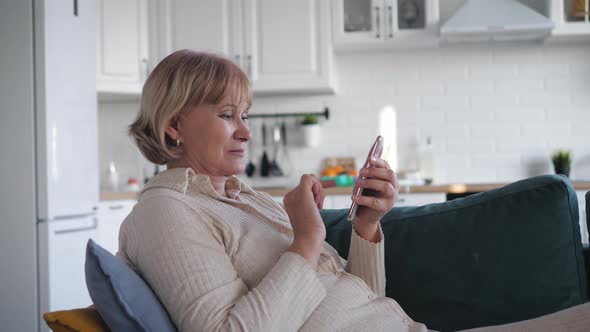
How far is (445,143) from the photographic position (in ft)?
13.8

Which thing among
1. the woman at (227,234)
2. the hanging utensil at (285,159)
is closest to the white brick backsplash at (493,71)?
the hanging utensil at (285,159)

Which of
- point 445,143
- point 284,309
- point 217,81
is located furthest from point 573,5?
point 284,309

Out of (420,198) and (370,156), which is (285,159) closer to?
(420,198)

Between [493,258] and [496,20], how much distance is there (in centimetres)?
256

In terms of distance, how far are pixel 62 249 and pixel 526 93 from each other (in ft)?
9.86

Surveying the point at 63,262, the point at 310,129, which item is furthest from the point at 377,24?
the point at 63,262

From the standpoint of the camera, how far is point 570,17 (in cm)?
380

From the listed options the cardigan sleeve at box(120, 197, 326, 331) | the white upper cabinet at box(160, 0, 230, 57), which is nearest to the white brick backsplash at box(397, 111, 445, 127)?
the white upper cabinet at box(160, 0, 230, 57)

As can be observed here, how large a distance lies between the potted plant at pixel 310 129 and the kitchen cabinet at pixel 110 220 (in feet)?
4.07

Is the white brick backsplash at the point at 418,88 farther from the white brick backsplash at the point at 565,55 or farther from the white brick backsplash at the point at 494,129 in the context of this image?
the white brick backsplash at the point at 565,55

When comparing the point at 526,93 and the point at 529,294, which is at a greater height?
the point at 526,93

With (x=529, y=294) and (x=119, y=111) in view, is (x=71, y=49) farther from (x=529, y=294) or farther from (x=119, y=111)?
(x=529, y=294)

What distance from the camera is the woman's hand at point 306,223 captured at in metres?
1.21

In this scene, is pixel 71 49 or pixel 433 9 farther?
pixel 433 9
